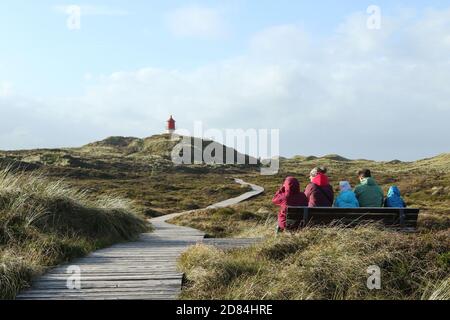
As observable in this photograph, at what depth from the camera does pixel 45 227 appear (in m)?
9.42

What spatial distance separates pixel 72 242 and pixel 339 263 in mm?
4596

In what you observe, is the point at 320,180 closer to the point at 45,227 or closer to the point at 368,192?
the point at 368,192

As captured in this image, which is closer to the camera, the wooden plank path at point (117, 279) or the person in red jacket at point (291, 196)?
the wooden plank path at point (117, 279)

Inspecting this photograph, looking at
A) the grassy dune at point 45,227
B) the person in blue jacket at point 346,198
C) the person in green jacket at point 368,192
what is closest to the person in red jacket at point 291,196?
the person in blue jacket at point 346,198

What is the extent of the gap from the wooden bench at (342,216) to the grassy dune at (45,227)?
3.45 metres

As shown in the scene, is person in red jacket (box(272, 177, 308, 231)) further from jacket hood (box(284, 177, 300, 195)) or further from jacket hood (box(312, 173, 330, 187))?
jacket hood (box(312, 173, 330, 187))

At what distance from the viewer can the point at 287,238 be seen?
780 centimetres

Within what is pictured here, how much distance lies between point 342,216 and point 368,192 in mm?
1454

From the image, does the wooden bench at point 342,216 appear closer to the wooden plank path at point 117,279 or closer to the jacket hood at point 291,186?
the jacket hood at point 291,186

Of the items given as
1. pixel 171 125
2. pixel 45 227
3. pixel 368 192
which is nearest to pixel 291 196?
pixel 368 192

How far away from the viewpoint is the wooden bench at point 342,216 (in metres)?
8.77
